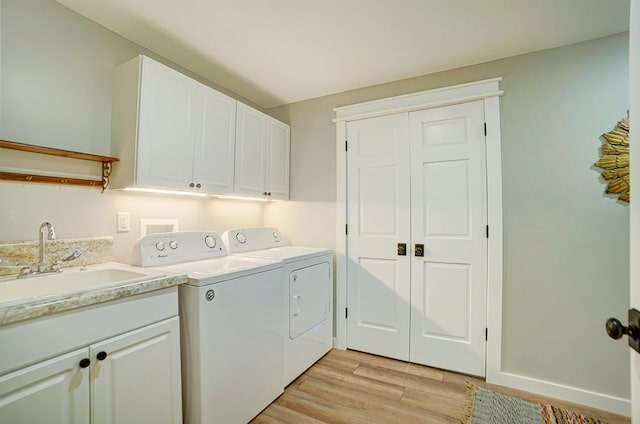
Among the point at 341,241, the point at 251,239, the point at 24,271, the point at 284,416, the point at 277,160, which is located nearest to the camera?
the point at 24,271

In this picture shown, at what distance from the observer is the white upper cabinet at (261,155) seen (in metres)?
2.37

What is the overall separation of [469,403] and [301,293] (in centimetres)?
133

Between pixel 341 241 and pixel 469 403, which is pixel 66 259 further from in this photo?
pixel 469 403

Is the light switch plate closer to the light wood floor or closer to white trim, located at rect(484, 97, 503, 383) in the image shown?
the light wood floor

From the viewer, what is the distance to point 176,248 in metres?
1.90

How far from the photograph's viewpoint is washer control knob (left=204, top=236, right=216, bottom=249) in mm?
2121

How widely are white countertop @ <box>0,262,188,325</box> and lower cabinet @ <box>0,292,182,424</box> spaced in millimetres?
180

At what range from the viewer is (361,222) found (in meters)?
2.64

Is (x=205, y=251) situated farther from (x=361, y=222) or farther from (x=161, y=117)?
(x=361, y=222)

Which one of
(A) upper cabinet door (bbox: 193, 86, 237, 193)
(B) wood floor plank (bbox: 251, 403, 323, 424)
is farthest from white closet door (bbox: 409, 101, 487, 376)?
(A) upper cabinet door (bbox: 193, 86, 237, 193)

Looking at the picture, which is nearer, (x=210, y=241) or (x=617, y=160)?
(x=617, y=160)

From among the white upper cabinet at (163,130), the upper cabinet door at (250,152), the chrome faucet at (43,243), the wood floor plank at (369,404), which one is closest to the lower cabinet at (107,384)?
the chrome faucet at (43,243)

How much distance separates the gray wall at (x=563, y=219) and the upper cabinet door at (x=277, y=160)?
1.65m

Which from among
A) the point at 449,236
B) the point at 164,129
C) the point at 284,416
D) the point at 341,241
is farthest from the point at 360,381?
the point at 164,129
